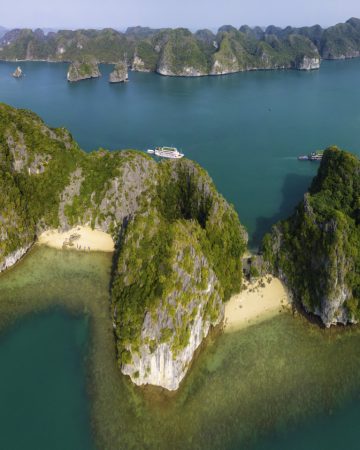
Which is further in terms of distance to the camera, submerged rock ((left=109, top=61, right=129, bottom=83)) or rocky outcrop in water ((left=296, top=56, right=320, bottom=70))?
rocky outcrop in water ((left=296, top=56, right=320, bottom=70))

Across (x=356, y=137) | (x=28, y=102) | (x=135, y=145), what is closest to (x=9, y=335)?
(x=135, y=145)

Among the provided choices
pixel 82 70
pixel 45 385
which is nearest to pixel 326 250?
pixel 45 385

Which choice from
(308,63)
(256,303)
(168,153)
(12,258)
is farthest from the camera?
(308,63)

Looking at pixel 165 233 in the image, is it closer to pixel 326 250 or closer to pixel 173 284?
pixel 173 284

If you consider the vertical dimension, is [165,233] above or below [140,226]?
above

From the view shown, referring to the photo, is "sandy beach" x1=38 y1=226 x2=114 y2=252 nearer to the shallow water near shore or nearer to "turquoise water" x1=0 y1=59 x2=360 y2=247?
the shallow water near shore

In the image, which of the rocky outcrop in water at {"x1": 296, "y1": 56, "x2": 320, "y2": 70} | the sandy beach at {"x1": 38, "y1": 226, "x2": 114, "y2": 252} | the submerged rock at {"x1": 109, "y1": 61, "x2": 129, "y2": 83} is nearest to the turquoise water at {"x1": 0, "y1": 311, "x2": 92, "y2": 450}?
the sandy beach at {"x1": 38, "y1": 226, "x2": 114, "y2": 252}
